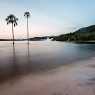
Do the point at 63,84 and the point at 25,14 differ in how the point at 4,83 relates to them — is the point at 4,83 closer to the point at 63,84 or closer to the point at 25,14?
the point at 63,84

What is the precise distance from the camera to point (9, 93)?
6809mm

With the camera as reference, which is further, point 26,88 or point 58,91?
point 26,88

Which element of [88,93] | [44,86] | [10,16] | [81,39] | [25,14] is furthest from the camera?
[81,39]

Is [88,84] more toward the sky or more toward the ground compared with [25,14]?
more toward the ground

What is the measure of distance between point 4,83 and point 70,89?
11.6ft

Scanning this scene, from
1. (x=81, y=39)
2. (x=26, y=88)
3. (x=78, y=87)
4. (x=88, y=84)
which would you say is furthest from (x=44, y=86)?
(x=81, y=39)

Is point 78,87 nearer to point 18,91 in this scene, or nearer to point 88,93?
point 88,93

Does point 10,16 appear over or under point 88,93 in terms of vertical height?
over

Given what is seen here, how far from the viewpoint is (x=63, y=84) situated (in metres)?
8.03

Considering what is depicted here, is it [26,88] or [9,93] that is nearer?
[9,93]

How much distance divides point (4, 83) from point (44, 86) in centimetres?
224

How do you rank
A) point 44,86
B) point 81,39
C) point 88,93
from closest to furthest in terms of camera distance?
point 88,93
point 44,86
point 81,39

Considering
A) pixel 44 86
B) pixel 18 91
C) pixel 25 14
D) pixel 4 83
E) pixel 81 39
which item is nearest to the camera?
pixel 18 91

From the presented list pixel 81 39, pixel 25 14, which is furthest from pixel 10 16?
pixel 81 39
